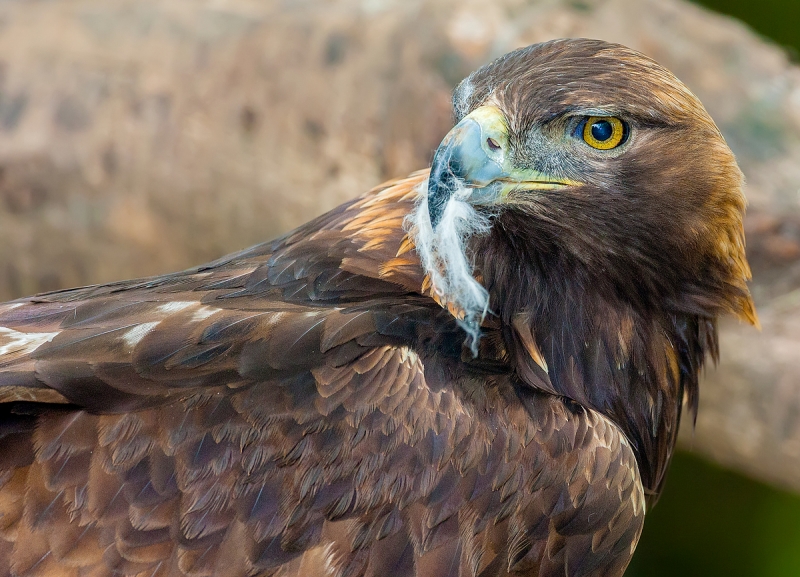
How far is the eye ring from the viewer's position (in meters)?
2.42

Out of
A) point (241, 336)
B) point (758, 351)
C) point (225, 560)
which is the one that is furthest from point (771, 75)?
point (225, 560)

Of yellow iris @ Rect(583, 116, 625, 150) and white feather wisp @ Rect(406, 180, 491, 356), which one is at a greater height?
yellow iris @ Rect(583, 116, 625, 150)

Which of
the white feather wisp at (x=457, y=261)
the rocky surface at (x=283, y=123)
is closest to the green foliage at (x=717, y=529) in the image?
the rocky surface at (x=283, y=123)

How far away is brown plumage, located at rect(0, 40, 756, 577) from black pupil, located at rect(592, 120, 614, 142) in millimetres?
35

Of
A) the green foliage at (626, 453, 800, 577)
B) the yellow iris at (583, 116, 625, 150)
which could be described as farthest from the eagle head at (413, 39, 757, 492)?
the green foliage at (626, 453, 800, 577)

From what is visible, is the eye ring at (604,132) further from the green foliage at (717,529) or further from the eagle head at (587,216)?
the green foliage at (717,529)

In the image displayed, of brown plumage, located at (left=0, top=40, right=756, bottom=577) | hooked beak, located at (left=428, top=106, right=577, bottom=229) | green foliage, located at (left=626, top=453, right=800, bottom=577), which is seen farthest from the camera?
green foliage, located at (left=626, top=453, right=800, bottom=577)

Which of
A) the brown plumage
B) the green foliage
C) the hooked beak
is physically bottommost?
the green foliage

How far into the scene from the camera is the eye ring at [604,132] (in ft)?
7.95

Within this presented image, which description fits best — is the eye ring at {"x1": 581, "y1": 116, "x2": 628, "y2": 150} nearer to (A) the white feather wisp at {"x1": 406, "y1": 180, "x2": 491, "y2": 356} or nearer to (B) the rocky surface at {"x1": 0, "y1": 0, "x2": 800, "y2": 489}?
(A) the white feather wisp at {"x1": 406, "y1": 180, "x2": 491, "y2": 356}

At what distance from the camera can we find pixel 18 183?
525cm

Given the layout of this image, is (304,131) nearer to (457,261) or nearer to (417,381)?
(457,261)

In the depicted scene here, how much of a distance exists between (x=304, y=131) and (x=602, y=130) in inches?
109

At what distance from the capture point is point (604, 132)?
244 cm
